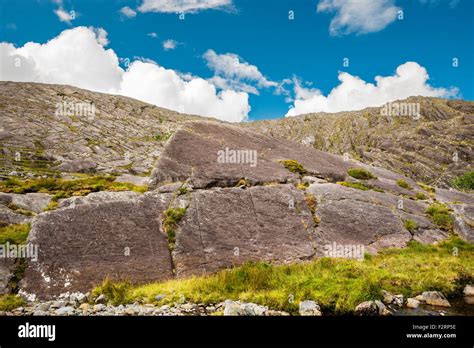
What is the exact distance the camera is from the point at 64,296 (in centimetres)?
1510

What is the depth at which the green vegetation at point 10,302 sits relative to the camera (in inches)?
543

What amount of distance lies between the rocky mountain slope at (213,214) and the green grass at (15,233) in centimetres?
→ 54

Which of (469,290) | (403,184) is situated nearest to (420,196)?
(403,184)

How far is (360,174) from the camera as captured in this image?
1243 inches

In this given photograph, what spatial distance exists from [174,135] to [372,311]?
715 inches

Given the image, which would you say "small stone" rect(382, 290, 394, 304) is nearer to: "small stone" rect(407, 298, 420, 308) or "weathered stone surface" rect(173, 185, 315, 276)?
Answer: "small stone" rect(407, 298, 420, 308)

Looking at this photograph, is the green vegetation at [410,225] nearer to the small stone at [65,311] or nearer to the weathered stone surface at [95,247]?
the weathered stone surface at [95,247]

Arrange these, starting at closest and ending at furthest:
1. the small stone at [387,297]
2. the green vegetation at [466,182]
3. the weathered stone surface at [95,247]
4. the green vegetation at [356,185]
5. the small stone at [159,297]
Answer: the small stone at [159,297] → the weathered stone surface at [95,247] → the small stone at [387,297] → the green vegetation at [356,185] → the green vegetation at [466,182]

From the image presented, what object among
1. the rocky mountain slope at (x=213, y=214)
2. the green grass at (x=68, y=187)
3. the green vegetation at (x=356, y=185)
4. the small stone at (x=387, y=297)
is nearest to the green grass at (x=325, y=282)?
the small stone at (x=387, y=297)

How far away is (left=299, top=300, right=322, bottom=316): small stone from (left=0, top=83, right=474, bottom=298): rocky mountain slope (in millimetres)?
4678

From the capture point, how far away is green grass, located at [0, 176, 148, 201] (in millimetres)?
21750
